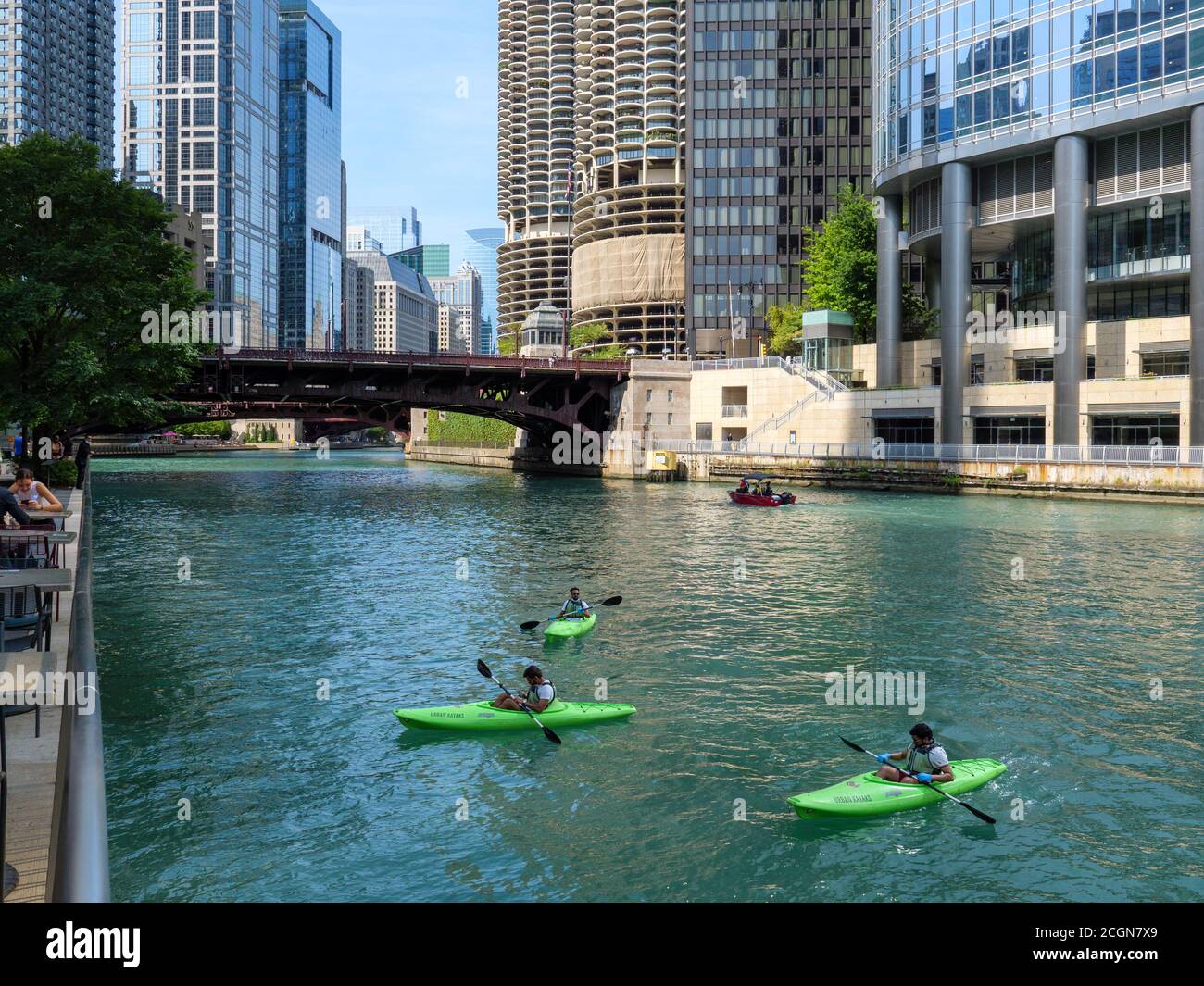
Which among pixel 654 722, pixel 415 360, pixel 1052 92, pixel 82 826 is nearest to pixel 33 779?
pixel 82 826

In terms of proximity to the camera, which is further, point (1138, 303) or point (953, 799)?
point (1138, 303)

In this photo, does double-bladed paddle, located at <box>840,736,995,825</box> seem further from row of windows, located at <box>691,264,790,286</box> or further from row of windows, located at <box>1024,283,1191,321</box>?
row of windows, located at <box>691,264,790,286</box>

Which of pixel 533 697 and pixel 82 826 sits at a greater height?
pixel 82 826

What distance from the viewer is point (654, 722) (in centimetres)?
1831

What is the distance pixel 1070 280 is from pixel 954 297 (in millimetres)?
7973

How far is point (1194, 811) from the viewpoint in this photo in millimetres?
14227

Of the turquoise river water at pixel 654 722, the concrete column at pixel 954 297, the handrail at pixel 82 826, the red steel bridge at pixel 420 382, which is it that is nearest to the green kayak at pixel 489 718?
the turquoise river water at pixel 654 722

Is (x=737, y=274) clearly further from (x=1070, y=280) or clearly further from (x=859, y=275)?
(x=1070, y=280)

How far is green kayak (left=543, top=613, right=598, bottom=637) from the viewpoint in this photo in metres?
25.2

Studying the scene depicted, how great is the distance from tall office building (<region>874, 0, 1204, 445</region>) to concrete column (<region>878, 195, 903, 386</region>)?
10.5 ft

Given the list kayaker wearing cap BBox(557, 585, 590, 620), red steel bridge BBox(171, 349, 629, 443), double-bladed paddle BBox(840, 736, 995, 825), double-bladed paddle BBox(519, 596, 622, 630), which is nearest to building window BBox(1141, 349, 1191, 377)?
red steel bridge BBox(171, 349, 629, 443)

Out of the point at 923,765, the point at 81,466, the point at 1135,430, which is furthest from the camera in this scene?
the point at 1135,430
